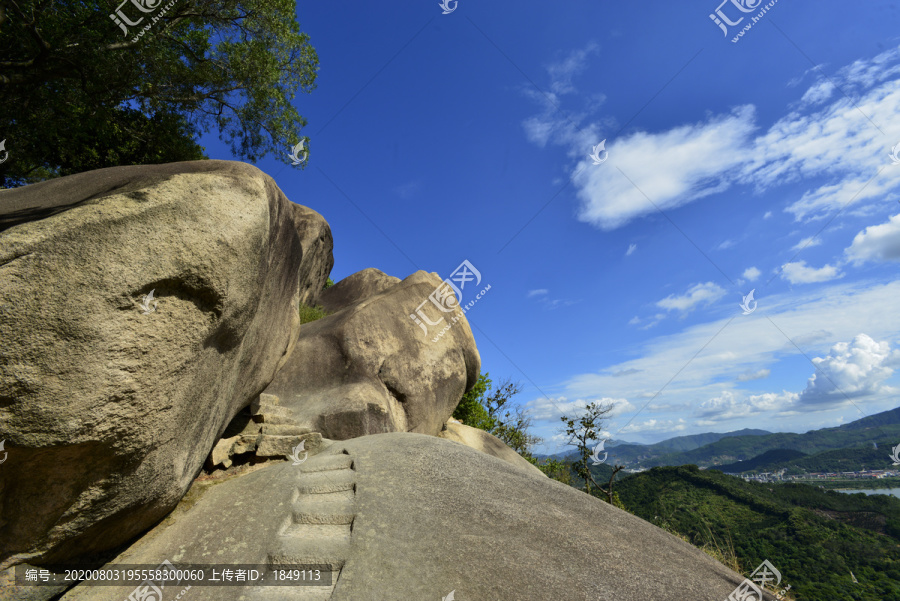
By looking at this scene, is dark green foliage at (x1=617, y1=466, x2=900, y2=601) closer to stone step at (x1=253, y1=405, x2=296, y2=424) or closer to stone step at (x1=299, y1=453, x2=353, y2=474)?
stone step at (x1=299, y1=453, x2=353, y2=474)

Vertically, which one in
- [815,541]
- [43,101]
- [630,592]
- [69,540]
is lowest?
[815,541]

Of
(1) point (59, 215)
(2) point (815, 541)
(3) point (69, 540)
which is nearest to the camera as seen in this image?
(1) point (59, 215)

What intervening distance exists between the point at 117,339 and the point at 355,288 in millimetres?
19434

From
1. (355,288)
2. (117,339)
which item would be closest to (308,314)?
(355,288)

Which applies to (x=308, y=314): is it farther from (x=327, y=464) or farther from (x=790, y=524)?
(x=790, y=524)

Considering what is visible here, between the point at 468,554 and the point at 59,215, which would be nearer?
the point at 59,215

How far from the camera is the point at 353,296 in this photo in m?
22.1

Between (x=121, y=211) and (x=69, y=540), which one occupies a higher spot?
(x=121, y=211)

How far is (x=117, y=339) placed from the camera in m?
3.30

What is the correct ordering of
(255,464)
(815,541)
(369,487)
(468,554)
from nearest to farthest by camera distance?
(468,554), (369,487), (255,464), (815,541)

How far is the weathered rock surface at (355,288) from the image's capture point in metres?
22.0

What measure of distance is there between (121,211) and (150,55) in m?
10.2

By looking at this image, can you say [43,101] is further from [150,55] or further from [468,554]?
[468,554]

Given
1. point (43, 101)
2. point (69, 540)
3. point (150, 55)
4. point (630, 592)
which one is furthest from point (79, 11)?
point (630, 592)
